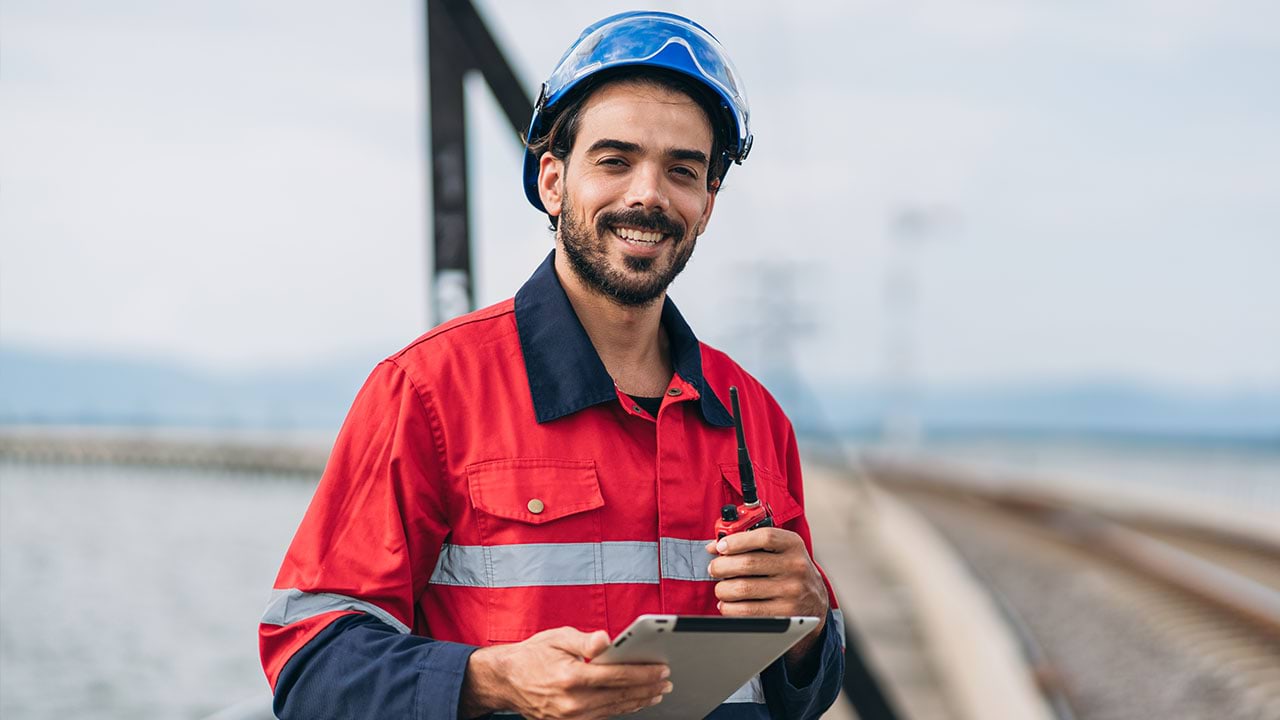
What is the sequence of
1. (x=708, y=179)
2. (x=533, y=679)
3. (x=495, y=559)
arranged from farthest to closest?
(x=708, y=179) → (x=495, y=559) → (x=533, y=679)

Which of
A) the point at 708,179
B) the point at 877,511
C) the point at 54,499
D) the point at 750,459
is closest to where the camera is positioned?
the point at 750,459

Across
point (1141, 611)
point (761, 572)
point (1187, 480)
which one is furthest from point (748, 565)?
point (1187, 480)

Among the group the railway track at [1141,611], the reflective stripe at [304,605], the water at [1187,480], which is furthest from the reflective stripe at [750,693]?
the water at [1187,480]

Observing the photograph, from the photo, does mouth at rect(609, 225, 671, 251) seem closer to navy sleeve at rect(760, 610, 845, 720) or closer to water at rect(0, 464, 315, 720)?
navy sleeve at rect(760, 610, 845, 720)

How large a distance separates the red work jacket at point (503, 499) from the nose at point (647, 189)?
8.4 inches

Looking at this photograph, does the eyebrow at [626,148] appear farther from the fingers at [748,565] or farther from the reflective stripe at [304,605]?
the reflective stripe at [304,605]

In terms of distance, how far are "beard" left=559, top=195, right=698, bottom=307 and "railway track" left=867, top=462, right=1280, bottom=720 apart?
5408 mm

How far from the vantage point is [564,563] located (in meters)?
1.83

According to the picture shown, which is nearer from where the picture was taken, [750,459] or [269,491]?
[750,459]

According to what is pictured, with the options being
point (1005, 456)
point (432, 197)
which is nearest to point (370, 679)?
point (432, 197)

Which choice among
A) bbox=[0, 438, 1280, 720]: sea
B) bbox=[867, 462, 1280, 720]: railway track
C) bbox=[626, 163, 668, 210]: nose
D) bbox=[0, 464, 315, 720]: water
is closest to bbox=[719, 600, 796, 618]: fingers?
bbox=[626, 163, 668, 210]: nose

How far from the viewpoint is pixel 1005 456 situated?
53.6 meters

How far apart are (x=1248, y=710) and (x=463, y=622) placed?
24.4 feet

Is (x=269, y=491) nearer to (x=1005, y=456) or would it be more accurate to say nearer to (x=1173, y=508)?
(x=1005, y=456)
